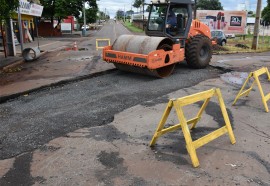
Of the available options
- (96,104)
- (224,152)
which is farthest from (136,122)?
→ (224,152)

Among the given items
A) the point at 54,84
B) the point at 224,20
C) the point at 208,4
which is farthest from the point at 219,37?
the point at 208,4

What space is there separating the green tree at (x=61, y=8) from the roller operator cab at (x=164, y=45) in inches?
1141

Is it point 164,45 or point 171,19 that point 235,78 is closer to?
point 164,45

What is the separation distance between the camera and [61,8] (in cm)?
3756

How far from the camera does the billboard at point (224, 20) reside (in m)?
36.5

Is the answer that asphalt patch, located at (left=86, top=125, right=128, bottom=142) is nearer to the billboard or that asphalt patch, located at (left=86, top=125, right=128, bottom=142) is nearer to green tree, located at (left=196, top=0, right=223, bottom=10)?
the billboard

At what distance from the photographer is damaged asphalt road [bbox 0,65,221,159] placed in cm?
554

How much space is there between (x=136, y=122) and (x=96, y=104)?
59.4 inches

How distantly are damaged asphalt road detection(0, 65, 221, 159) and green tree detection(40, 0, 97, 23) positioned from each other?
29884mm

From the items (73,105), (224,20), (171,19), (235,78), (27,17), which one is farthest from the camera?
(224,20)

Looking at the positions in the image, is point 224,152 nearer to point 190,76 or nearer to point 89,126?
point 89,126

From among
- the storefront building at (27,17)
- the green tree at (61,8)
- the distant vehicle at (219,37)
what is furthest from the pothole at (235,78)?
the green tree at (61,8)

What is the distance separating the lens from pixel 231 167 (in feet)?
14.6

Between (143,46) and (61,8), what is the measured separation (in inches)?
1215
